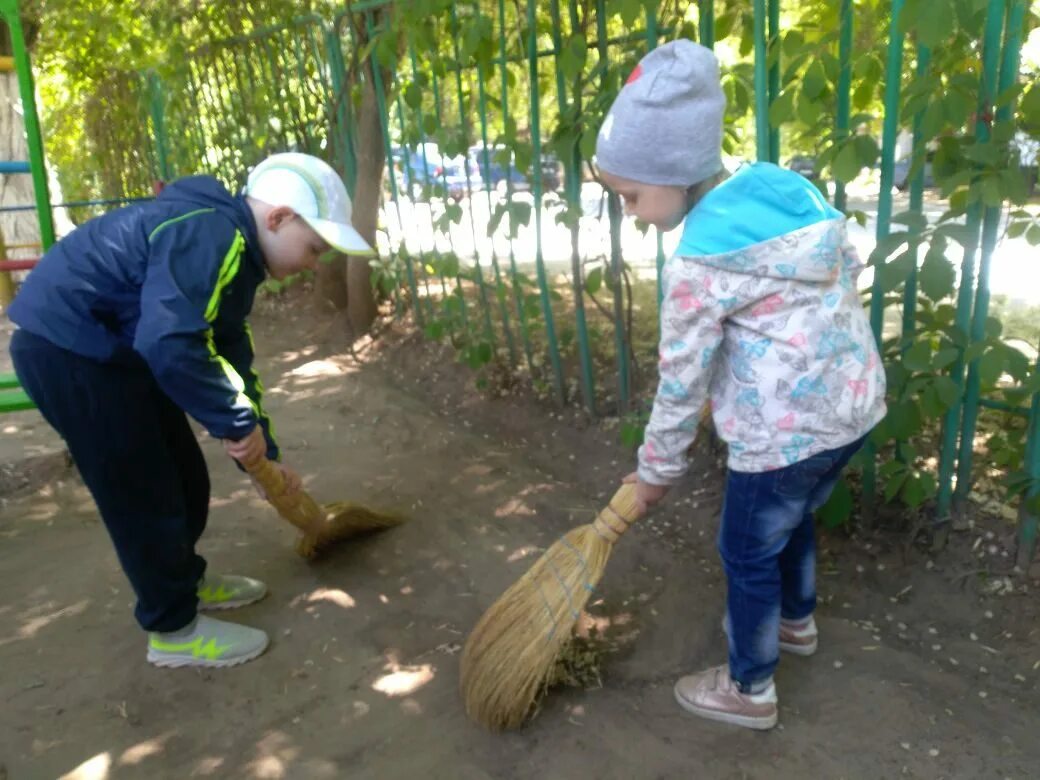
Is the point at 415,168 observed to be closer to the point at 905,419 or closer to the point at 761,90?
the point at 761,90

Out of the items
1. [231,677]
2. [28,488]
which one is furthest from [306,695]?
[28,488]

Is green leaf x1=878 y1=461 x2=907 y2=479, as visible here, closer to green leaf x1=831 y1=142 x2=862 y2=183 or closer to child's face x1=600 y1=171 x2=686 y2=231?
green leaf x1=831 y1=142 x2=862 y2=183

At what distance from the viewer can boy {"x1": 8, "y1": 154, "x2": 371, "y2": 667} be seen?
193cm

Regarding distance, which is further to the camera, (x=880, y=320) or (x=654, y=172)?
(x=880, y=320)

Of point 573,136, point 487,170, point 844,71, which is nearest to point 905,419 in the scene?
point 844,71

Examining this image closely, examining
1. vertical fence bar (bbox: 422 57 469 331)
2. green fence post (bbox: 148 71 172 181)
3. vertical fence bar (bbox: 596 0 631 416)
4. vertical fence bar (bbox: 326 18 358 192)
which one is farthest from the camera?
green fence post (bbox: 148 71 172 181)

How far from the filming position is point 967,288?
2316mm

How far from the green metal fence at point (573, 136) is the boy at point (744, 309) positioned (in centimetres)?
53

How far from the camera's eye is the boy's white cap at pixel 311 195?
6.72 feet

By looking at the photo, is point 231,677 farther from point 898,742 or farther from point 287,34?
point 287,34

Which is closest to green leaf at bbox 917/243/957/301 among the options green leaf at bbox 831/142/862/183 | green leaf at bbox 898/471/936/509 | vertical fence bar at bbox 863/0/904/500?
vertical fence bar at bbox 863/0/904/500

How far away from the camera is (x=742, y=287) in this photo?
68.9 inches

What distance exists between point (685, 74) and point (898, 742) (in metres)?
1.59

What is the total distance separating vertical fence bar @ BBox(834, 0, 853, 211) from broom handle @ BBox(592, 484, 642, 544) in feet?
3.24
